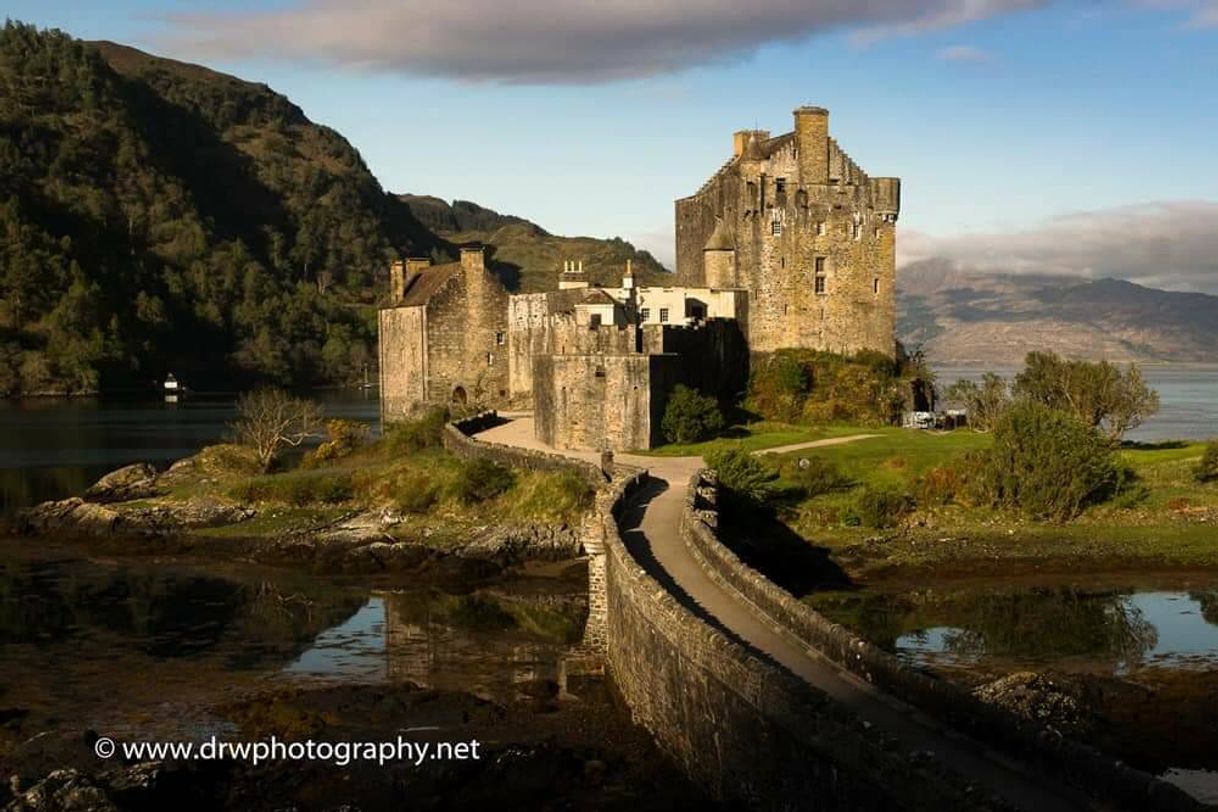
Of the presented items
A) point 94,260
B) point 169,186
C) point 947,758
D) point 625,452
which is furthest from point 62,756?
point 169,186

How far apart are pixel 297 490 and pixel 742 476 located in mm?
16699

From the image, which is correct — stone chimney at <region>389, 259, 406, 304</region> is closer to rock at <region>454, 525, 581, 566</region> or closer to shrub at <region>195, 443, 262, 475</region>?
shrub at <region>195, 443, 262, 475</region>

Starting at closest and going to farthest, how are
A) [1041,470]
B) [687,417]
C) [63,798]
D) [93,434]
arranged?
[63,798] → [1041,470] → [687,417] → [93,434]

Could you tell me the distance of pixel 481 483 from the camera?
46438 millimetres

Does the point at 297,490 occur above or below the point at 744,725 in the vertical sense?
below

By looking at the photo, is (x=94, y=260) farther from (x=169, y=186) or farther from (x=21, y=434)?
(x=21, y=434)

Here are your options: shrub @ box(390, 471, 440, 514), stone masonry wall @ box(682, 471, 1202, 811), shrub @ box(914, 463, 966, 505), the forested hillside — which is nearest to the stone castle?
shrub @ box(390, 471, 440, 514)

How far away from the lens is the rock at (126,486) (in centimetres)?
5247

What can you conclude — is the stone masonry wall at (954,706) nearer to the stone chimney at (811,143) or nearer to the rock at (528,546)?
the rock at (528,546)

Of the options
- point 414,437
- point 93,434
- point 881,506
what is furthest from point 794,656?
point 93,434

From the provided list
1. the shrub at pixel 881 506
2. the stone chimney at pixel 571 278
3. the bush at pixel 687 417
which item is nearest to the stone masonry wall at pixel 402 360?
the stone chimney at pixel 571 278

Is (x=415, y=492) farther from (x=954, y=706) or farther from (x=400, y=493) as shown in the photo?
(x=954, y=706)
